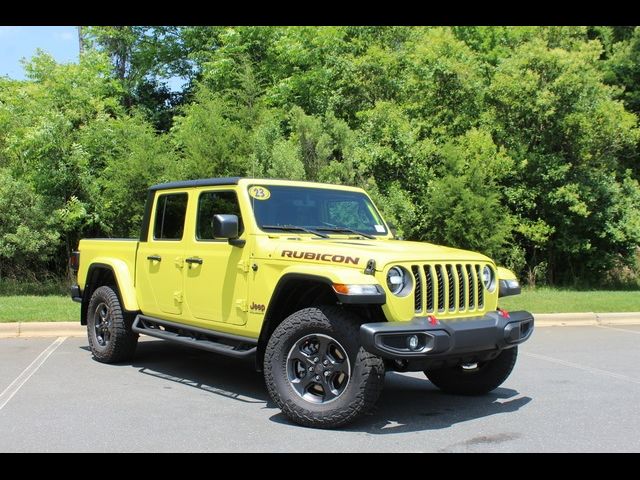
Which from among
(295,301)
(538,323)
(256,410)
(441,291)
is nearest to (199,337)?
(256,410)

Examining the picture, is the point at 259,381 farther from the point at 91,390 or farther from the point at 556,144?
the point at 556,144

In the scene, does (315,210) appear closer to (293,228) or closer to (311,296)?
(293,228)

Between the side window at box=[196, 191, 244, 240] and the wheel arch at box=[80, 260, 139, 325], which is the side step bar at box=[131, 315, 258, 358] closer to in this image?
the wheel arch at box=[80, 260, 139, 325]

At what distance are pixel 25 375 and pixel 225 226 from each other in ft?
10.0

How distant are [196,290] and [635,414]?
408 cm

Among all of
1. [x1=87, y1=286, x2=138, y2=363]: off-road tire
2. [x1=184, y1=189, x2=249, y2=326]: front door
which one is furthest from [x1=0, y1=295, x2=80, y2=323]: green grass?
[x1=184, y1=189, x2=249, y2=326]: front door

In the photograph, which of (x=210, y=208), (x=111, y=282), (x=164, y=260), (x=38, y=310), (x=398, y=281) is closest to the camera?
(x=398, y=281)

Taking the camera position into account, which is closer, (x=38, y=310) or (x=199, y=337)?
(x=199, y=337)

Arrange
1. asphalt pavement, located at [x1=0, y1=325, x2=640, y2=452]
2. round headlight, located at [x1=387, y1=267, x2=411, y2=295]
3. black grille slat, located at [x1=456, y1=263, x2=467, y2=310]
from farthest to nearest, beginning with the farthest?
black grille slat, located at [x1=456, y1=263, x2=467, y2=310] < round headlight, located at [x1=387, y1=267, x2=411, y2=295] < asphalt pavement, located at [x1=0, y1=325, x2=640, y2=452]

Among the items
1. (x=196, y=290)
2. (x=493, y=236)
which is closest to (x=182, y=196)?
(x=196, y=290)

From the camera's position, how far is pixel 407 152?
682 inches

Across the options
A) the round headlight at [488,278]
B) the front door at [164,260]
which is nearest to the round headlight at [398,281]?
the round headlight at [488,278]

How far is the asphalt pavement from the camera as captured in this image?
4785 mm

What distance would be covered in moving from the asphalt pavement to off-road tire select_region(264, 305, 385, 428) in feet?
0.44
